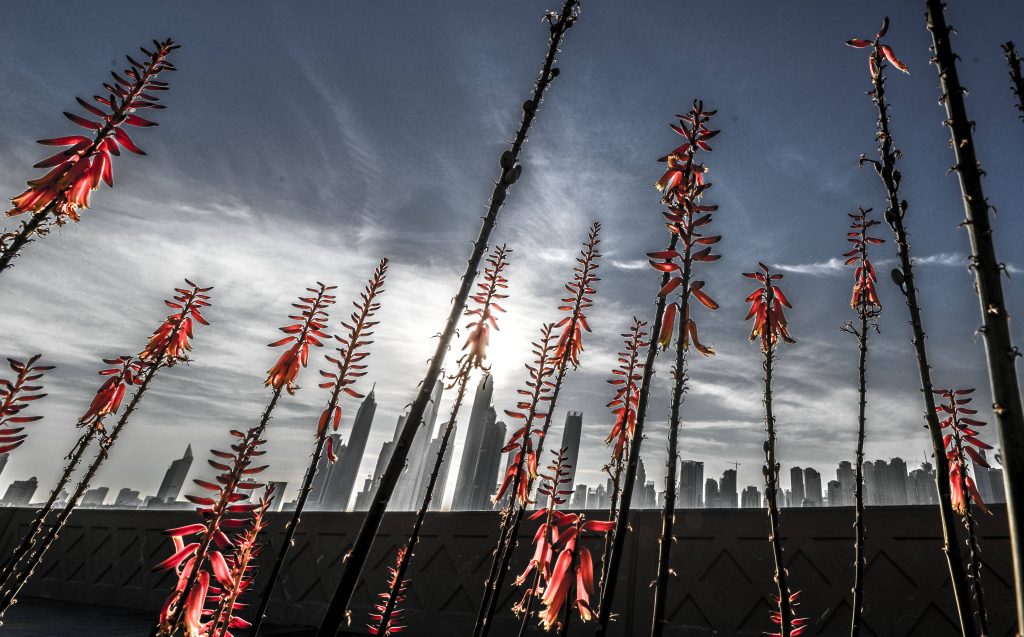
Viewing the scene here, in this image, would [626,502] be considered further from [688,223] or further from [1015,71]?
[1015,71]

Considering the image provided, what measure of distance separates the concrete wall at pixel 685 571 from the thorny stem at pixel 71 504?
309 cm

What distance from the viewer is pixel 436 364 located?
2111mm

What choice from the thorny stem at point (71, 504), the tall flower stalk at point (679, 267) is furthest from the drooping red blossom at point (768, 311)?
the thorny stem at point (71, 504)

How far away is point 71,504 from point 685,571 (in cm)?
737

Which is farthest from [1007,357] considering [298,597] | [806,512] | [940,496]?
[298,597]

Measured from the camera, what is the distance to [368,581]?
8414 millimetres

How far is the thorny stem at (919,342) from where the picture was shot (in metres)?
2.04

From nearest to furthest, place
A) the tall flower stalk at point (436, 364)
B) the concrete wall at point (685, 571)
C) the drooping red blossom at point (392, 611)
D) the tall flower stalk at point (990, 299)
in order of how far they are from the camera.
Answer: the tall flower stalk at point (990, 299), the tall flower stalk at point (436, 364), the drooping red blossom at point (392, 611), the concrete wall at point (685, 571)

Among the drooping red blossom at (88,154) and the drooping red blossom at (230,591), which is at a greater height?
the drooping red blossom at (88,154)

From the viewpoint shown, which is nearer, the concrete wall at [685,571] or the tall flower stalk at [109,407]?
the tall flower stalk at [109,407]

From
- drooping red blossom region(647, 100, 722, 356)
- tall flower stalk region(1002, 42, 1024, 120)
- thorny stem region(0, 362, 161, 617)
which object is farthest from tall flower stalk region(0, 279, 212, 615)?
tall flower stalk region(1002, 42, 1024, 120)

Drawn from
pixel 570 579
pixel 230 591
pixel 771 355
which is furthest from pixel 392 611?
pixel 771 355

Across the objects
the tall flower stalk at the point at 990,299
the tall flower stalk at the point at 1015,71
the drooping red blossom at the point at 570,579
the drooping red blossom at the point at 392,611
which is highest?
the tall flower stalk at the point at 1015,71

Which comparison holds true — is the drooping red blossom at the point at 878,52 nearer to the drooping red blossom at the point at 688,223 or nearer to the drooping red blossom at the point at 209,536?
the drooping red blossom at the point at 688,223
